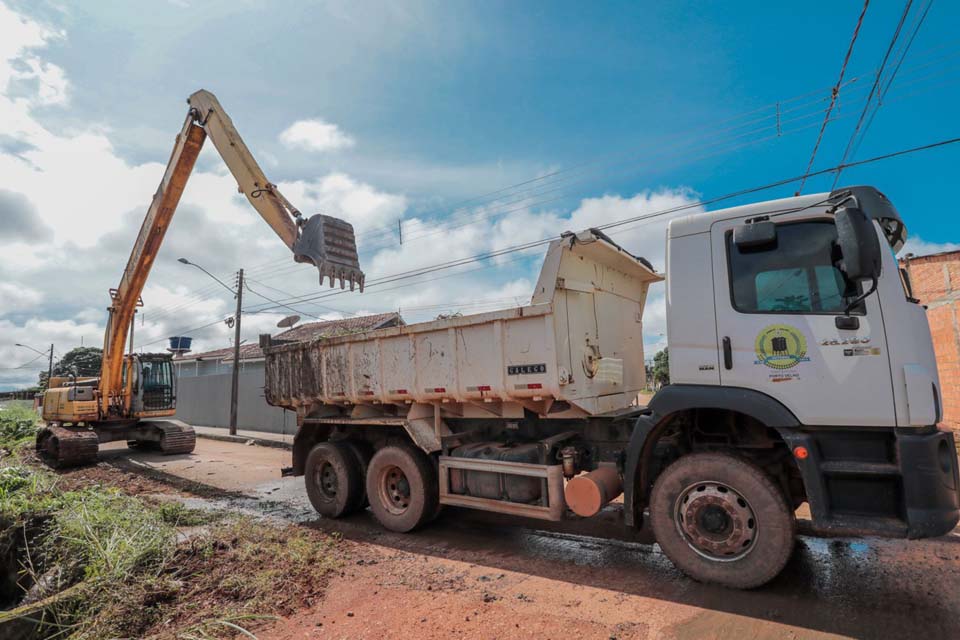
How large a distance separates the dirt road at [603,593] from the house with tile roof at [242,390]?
12473 mm

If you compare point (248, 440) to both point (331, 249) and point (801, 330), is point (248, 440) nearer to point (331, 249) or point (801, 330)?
point (331, 249)

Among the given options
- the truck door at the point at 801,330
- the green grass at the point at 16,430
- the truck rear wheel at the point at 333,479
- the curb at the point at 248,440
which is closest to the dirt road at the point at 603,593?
the truck rear wheel at the point at 333,479

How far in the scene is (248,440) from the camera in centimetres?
1758

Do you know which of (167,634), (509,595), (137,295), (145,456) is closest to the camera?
(167,634)

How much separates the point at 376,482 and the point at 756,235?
4.88 meters

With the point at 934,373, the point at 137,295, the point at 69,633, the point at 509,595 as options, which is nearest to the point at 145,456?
the point at 137,295

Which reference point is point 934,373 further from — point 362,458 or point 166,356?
point 166,356

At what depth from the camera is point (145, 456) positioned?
13.7 m

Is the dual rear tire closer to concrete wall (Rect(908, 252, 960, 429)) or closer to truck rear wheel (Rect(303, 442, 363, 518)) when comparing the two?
truck rear wheel (Rect(303, 442, 363, 518))

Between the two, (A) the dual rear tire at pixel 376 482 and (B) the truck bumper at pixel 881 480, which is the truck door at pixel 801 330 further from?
(A) the dual rear tire at pixel 376 482

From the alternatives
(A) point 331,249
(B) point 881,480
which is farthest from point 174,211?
(B) point 881,480

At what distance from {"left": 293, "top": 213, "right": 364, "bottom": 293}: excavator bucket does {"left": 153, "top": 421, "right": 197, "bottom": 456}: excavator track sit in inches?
333

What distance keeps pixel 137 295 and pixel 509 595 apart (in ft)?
38.4

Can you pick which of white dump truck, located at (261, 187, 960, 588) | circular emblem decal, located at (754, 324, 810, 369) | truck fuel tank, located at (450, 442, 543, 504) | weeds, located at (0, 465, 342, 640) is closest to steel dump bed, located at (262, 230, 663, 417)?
white dump truck, located at (261, 187, 960, 588)
